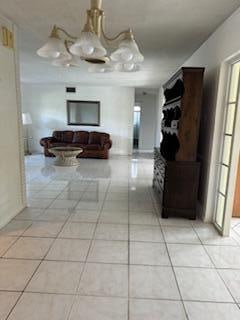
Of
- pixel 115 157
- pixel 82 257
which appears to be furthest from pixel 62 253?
pixel 115 157

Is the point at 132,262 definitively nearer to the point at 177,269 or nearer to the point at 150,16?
the point at 177,269

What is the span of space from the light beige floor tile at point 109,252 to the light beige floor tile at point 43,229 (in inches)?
21.9

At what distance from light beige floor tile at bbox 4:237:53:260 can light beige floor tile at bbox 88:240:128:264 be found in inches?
19.1

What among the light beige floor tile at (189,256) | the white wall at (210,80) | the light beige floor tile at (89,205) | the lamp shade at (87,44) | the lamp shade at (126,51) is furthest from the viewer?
the light beige floor tile at (89,205)

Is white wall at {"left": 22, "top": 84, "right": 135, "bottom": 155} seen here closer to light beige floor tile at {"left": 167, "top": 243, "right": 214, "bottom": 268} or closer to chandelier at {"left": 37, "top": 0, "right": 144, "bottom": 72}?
chandelier at {"left": 37, "top": 0, "right": 144, "bottom": 72}

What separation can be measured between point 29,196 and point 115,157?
4.57 m

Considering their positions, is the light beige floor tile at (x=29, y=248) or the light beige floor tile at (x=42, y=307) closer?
the light beige floor tile at (x=42, y=307)

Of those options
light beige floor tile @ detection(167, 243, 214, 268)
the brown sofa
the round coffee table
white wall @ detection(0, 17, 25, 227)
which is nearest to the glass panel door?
light beige floor tile @ detection(167, 243, 214, 268)

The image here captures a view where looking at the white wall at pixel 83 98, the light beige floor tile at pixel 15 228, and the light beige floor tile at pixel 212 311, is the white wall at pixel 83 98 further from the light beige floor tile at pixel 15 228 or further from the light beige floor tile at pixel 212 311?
the light beige floor tile at pixel 212 311

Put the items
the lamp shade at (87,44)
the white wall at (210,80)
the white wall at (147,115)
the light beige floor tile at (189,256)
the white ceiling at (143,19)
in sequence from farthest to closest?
the white wall at (147,115), the white wall at (210,80), the white ceiling at (143,19), the light beige floor tile at (189,256), the lamp shade at (87,44)

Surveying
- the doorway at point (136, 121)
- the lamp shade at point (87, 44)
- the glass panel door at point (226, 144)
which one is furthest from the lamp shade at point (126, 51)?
the doorway at point (136, 121)

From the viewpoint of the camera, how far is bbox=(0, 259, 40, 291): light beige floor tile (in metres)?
1.89

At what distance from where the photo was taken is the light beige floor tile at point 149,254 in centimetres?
225

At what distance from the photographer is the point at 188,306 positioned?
1.73 m
